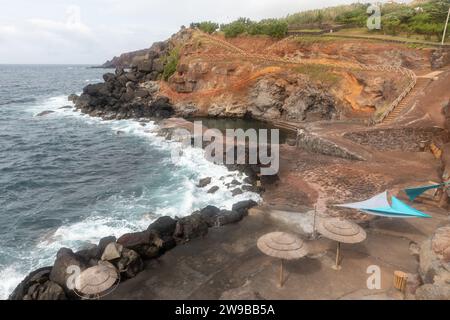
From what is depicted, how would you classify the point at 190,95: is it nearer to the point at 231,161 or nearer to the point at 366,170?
the point at 231,161

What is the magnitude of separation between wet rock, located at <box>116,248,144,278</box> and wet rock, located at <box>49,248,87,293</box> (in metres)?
1.86

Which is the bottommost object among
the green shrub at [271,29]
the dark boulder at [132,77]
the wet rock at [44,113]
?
the wet rock at [44,113]

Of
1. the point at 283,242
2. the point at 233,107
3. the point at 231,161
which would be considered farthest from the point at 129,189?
the point at 233,107

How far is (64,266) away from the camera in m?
15.0

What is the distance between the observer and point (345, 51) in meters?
48.6

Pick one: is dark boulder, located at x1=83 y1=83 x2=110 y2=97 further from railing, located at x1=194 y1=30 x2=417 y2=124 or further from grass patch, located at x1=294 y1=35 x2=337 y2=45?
grass patch, located at x1=294 y1=35 x2=337 y2=45

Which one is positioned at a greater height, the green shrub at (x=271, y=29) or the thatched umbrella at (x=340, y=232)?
the green shrub at (x=271, y=29)

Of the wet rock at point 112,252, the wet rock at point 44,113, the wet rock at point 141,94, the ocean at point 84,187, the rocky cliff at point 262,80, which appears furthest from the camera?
the wet rock at point 141,94

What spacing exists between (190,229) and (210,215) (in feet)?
8.93

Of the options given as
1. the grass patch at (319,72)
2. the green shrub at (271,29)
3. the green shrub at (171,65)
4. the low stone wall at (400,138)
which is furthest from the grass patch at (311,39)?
the low stone wall at (400,138)

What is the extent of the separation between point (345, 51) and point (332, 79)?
6.06m

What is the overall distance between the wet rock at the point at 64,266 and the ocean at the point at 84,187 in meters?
3.28

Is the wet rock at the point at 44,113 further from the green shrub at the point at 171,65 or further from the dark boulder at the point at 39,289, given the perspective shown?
the dark boulder at the point at 39,289

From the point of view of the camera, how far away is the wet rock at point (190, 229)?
18516 mm
